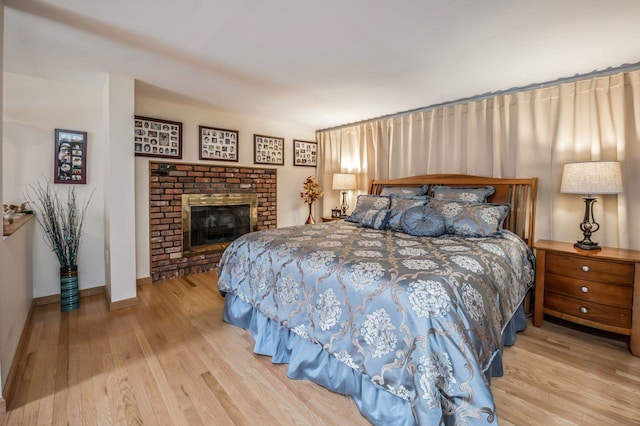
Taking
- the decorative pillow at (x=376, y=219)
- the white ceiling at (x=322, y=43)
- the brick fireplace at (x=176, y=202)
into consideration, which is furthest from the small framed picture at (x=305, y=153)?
the decorative pillow at (x=376, y=219)

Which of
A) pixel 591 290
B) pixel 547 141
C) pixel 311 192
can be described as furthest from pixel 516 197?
pixel 311 192

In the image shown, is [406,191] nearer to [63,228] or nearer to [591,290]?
[591,290]

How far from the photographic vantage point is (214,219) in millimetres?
4188

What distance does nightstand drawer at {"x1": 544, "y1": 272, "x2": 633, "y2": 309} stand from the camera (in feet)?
7.03

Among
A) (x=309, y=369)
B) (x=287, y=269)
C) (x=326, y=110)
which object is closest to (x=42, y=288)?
(x=287, y=269)

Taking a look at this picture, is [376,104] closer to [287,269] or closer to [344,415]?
[287,269]

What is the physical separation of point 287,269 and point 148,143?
8.93ft

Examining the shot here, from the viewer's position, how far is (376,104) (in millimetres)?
3707

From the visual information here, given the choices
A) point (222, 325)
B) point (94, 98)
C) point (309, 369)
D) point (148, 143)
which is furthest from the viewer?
point (148, 143)

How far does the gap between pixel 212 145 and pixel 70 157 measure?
156cm

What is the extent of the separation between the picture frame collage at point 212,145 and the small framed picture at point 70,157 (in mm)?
524

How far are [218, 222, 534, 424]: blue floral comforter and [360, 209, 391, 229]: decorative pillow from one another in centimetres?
64

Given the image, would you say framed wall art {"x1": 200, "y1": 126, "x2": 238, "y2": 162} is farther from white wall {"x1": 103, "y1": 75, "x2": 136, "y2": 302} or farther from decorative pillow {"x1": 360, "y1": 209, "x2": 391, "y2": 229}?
decorative pillow {"x1": 360, "y1": 209, "x2": 391, "y2": 229}

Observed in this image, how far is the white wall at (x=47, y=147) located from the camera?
8.89ft
